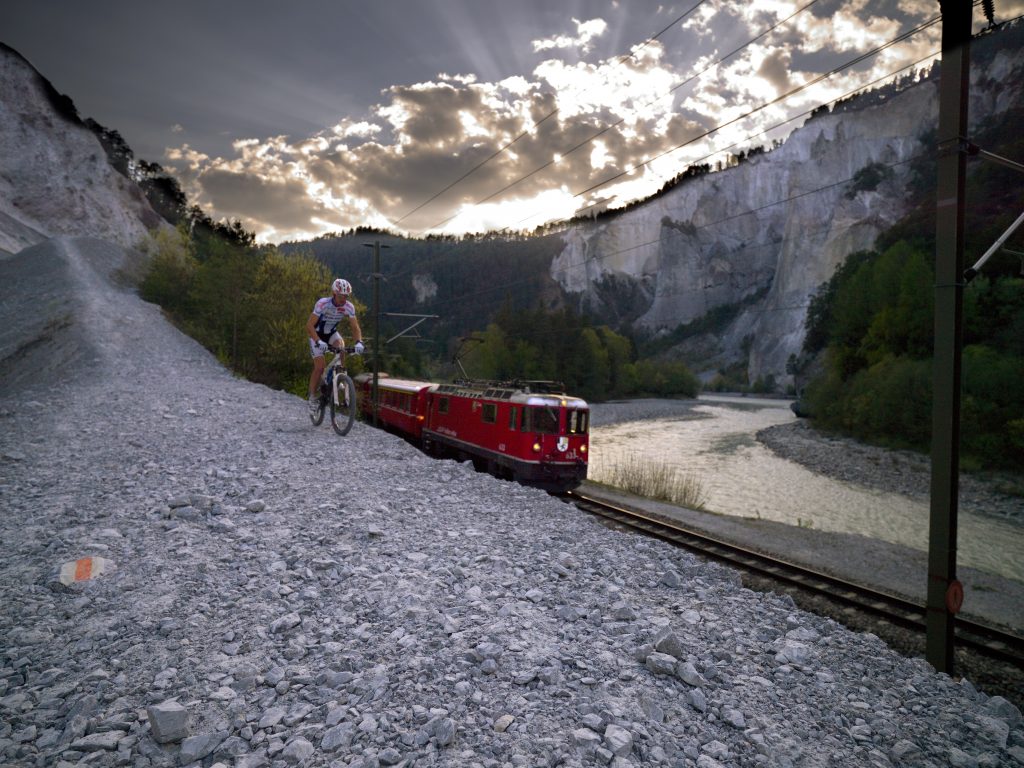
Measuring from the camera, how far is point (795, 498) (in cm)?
2403

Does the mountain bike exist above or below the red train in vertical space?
above

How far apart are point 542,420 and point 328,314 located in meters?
6.23

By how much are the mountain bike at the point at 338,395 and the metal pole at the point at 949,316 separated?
28.1 ft

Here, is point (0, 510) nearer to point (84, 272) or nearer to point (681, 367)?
point (84, 272)

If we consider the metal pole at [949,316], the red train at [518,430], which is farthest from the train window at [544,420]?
the metal pole at [949,316]

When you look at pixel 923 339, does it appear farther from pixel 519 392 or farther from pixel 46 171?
pixel 46 171

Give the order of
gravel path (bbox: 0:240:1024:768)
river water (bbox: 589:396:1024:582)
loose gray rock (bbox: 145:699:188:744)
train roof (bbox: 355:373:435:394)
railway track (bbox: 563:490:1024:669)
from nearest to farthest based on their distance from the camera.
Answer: loose gray rock (bbox: 145:699:188:744)
gravel path (bbox: 0:240:1024:768)
railway track (bbox: 563:490:1024:669)
river water (bbox: 589:396:1024:582)
train roof (bbox: 355:373:435:394)

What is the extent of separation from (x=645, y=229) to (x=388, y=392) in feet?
585

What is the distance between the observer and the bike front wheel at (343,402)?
10.8m

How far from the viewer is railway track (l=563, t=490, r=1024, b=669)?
7.42m

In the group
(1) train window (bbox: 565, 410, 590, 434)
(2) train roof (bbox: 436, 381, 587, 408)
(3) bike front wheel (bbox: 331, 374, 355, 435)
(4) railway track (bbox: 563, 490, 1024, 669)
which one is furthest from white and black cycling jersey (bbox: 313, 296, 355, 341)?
(4) railway track (bbox: 563, 490, 1024, 669)

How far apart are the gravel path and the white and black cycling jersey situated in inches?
125

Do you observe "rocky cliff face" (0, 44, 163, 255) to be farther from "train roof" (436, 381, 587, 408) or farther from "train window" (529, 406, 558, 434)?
"train window" (529, 406, 558, 434)

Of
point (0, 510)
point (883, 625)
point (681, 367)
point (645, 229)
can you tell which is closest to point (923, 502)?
point (883, 625)
